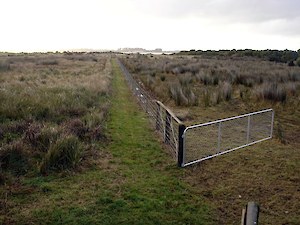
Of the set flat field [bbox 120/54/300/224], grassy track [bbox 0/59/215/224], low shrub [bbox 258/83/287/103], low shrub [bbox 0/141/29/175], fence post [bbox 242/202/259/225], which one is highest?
fence post [bbox 242/202/259/225]

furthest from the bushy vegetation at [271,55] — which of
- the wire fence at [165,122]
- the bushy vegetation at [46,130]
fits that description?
the bushy vegetation at [46,130]

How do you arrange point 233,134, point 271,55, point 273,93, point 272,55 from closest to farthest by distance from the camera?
point 233,134, point 273,93, point 272,55, point 271,55

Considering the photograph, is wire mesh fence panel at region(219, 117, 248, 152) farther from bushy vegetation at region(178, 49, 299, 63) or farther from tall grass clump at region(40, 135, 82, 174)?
bushy vegetation at region(178, 49, 299, 63)

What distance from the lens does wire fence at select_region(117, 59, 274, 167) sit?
8346 mm

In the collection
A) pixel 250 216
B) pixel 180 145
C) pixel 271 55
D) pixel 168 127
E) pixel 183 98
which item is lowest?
pixel 183 98

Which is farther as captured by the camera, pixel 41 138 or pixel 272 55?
pixel 272 55

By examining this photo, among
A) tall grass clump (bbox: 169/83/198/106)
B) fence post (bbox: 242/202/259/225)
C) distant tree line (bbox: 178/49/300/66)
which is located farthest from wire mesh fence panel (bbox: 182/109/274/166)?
distant tree line (bbox: 178/49/300/66)

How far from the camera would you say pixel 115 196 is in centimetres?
643

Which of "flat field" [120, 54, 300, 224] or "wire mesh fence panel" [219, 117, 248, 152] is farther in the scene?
"wire mesh fence panel" [219, 117, 248, 152]

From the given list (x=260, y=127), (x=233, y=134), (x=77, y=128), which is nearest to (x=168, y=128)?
(x=233, y=134)

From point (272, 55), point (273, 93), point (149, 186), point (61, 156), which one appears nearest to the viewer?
point (149, 186)

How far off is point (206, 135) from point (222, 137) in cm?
56

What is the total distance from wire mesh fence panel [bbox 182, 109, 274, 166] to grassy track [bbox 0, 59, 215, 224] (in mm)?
996

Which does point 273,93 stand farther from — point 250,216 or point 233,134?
point 250,216
